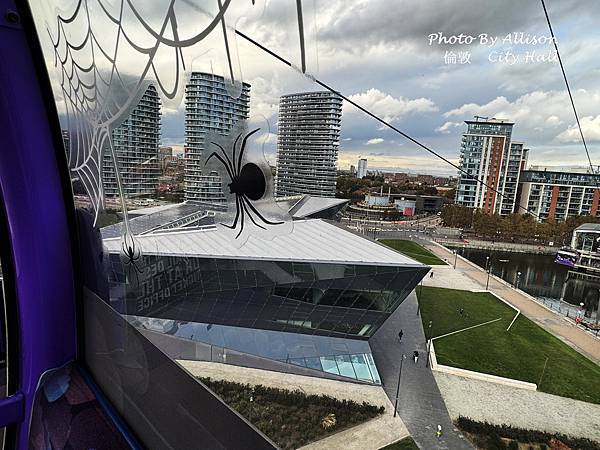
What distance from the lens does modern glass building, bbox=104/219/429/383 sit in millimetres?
1051

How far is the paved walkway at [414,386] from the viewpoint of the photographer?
3148mm

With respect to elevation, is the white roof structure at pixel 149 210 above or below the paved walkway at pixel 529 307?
above

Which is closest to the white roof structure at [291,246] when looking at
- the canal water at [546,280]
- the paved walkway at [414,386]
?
the paved walkway at [414,386]

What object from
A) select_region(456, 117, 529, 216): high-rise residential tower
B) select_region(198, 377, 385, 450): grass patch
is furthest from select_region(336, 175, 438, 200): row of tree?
select_region(198, 377, 385, 450): grass patch

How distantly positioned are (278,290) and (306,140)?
2149mm

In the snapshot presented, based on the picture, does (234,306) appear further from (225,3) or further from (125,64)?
(225,3)

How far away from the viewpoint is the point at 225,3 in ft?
1.67

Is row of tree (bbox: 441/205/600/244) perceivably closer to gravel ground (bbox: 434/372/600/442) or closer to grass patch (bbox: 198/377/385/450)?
grass patch (bbox: 198/377/385/450)

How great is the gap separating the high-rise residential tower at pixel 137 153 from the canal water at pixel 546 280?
26.8 feet

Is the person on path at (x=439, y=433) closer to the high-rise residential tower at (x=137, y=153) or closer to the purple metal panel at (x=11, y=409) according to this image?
the purple metal panel at (x=11, y=409)

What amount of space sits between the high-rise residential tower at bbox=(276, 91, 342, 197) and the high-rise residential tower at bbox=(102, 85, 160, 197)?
1.07 feet

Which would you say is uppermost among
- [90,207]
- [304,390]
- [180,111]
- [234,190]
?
[180,111]

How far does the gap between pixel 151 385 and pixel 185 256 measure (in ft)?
1.25

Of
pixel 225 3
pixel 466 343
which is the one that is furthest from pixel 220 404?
pixel 466 343
